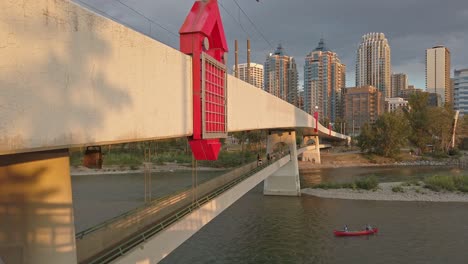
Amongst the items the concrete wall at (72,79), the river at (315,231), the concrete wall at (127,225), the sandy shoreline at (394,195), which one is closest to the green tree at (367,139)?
the sandy shoreline at (394,195)

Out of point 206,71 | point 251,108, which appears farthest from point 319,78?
point 206,71

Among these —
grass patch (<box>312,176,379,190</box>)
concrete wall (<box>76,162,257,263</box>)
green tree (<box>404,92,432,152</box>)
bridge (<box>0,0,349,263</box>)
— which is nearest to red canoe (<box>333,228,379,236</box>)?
concrete wall (<box>76,162,257,263</box>)

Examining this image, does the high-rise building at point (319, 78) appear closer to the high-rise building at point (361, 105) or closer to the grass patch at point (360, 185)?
the high-rise building at point (361, 105)

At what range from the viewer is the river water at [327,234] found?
2291 centimetres

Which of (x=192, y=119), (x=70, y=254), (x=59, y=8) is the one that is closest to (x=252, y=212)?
(x=192, y=119)

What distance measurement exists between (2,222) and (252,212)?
95.4ft

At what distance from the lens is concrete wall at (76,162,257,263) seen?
9984 millimetres

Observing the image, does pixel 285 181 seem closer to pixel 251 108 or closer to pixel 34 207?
pixel 251 108

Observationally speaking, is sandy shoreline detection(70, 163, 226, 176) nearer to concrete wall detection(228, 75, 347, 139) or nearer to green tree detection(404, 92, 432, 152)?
concrete wall detection(228, 75, 347, 139)

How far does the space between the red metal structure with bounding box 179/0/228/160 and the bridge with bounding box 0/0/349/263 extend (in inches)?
1.7

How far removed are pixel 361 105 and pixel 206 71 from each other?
178310mm

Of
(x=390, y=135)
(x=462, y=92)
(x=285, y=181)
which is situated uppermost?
(x=462, y=92)

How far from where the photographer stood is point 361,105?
585 ft

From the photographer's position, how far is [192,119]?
11.2 m
